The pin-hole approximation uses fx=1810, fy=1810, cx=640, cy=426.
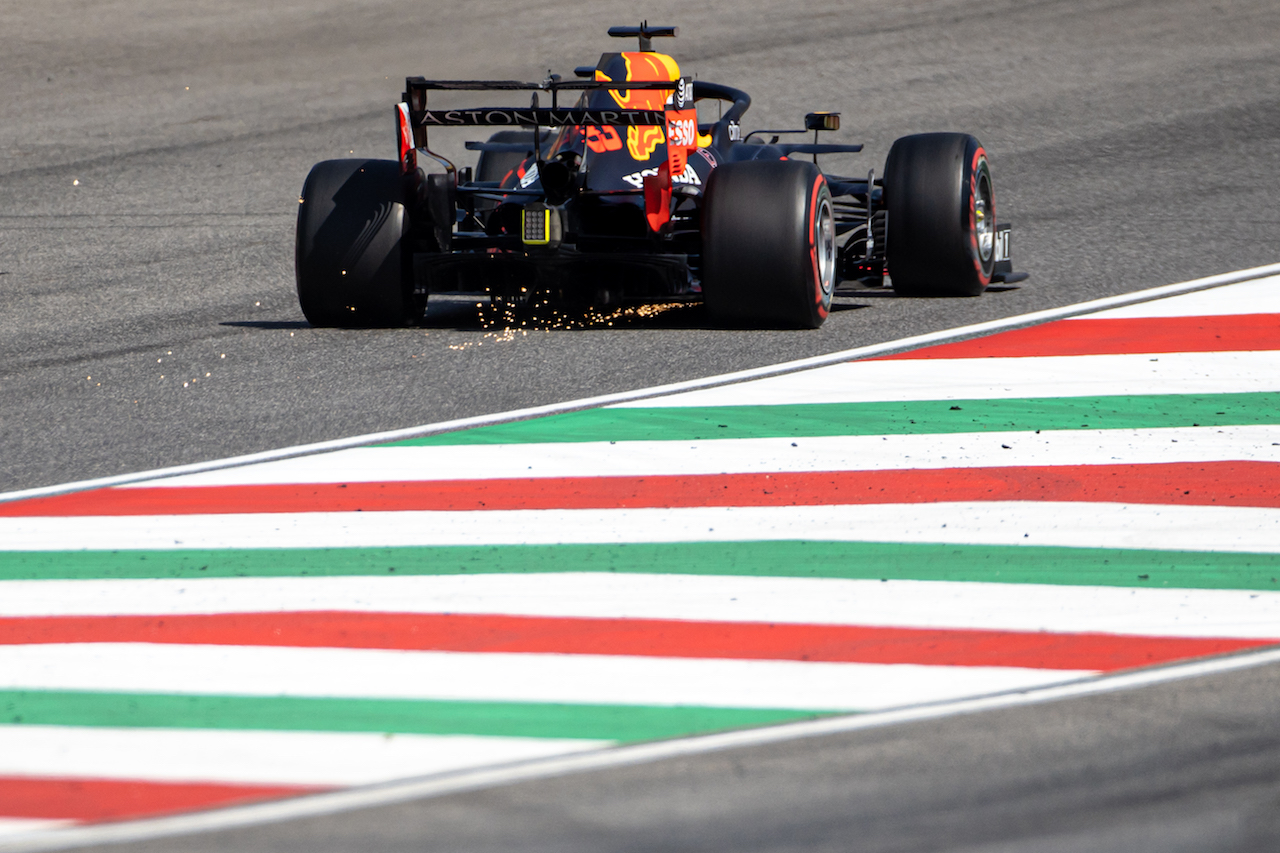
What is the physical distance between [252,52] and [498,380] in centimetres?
1397

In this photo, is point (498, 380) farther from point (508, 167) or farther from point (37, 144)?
point (37, 144)

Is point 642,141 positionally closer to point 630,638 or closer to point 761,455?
point 761,455

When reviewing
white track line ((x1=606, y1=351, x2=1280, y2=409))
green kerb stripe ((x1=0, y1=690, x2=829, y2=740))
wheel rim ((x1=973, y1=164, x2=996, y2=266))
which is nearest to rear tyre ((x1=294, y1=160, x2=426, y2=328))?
white track line ((x1=606, y1=351, x2=1280, y2=409))

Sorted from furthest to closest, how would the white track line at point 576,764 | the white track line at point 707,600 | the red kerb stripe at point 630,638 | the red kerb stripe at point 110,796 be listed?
1. the white track line at point 707,600
2. the red kerb stripe at point 630,638
3. the red kerb stripe at point 110,796
4. the white track line at point 576,764

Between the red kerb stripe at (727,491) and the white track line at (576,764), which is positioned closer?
the white track line at (576,764)

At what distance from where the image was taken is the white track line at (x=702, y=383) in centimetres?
635

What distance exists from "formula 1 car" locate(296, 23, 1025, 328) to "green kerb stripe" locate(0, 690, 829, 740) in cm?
458

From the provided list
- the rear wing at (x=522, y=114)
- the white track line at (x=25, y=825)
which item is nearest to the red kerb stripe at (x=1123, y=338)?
the rear wing at (x=522, y=114)

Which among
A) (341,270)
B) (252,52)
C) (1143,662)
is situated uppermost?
(252,52)

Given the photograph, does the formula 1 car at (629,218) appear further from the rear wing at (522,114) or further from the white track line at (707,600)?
the white track line at (707,600)

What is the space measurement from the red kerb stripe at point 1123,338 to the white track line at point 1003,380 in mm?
129

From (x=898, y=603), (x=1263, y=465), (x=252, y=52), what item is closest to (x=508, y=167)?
(x=1263, y=465)

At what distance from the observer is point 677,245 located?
29.3 feet

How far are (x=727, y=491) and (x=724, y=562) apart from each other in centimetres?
84
